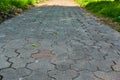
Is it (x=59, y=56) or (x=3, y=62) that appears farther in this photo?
(x=59, y=56)

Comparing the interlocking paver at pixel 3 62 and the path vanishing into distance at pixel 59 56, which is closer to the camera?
the path vanishing into distance at pixel 59 56

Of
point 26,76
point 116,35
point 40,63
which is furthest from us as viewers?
point 116,35

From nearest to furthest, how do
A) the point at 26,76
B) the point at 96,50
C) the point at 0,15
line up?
1. the point at 26,76
2. the point at 96,50
3. the point at 0,15

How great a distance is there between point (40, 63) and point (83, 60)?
0.73m

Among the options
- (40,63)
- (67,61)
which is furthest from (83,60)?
(40,63)

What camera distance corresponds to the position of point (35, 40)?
226 inches

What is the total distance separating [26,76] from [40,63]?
61cm

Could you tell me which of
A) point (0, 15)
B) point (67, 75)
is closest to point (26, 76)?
point (67, 75)

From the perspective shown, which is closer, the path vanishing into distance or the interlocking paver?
the path vanishing into distance

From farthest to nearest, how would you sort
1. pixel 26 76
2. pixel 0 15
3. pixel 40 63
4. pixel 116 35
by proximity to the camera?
pixel 0 15, pixel 116 35, pixel 40 63, pixel 26 76

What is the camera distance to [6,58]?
425cm

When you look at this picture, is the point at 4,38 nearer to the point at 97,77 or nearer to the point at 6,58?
the point at 6,58

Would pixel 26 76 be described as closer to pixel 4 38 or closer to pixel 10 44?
pixel 10 44

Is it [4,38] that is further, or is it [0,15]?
[0,15]
